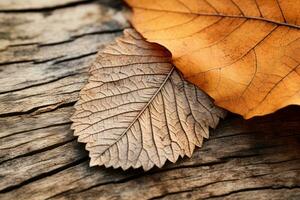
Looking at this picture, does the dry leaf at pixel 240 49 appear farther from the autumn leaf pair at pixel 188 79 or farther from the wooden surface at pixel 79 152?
the wooden surface at pixel 79 152

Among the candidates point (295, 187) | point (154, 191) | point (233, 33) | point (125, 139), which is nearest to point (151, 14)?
point (233, 33)

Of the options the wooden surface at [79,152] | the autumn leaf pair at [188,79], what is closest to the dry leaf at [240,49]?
the autumn leaf pair at [188,79]

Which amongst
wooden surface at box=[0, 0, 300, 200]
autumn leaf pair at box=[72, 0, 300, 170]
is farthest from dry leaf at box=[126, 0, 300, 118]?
wooden surface at box=[0, 0, 300, 200]

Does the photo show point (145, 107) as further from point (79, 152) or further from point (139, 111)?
point (79, 152)

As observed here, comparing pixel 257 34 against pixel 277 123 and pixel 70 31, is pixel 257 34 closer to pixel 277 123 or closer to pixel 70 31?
pixel 277 123

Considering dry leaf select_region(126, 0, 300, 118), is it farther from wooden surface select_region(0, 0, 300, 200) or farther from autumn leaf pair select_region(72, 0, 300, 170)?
wooden surface select_region(0, 0, 300, 200)
